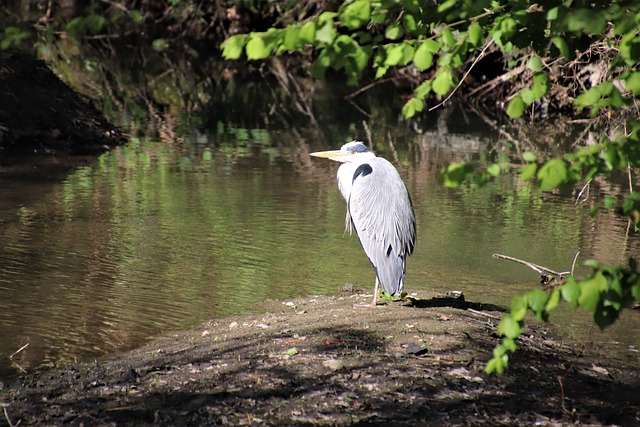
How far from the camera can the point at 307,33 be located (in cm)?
283

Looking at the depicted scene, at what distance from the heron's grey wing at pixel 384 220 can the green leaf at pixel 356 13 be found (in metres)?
3.22

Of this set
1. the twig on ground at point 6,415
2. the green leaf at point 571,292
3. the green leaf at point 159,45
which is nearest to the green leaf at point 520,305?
the green leaf at point 571,292

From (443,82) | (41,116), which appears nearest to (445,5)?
(443,82)

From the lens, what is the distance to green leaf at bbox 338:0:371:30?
287 cm

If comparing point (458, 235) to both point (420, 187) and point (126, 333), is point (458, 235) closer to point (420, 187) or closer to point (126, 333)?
point (420, 187)

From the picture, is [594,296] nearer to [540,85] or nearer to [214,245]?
[540,85]

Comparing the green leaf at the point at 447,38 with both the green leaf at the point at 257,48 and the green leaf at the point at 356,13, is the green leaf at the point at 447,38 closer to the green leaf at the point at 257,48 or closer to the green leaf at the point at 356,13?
the green leaf at the point at 356,13

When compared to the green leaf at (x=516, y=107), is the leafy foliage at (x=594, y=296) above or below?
below

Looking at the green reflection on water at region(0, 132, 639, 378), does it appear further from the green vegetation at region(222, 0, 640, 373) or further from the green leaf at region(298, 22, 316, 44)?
the green leaf at region(298, 22, 316, 44)

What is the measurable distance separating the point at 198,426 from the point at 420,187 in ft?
25.5

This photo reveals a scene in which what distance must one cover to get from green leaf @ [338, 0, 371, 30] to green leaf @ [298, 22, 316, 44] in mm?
123

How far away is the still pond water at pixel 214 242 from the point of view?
235 inches

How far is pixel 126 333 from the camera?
18.6 ft

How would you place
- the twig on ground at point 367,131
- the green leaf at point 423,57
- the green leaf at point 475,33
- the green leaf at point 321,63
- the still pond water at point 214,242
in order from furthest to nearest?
the twig on ground at point 367,131 < the still pond water at point 214,242 < the green leaf at point 475,33 < the green leaf at point 423,57 < the green leaf at point 321,63
